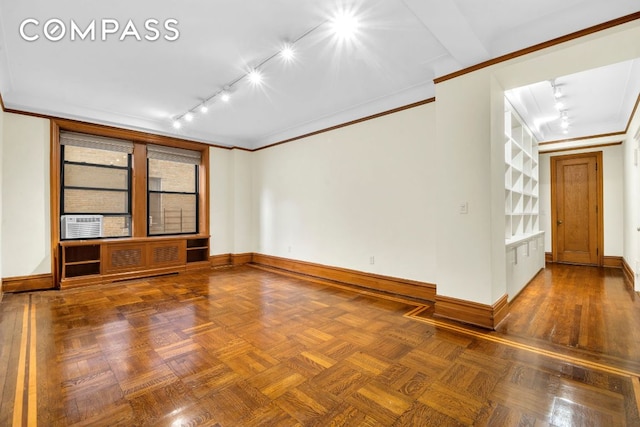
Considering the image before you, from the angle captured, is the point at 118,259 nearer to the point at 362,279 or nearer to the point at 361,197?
the point at 362,279

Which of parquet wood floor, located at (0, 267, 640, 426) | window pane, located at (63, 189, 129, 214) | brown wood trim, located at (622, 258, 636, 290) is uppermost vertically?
window pane, located at (63, 189, 129, 214)

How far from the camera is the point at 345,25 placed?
2.50 meters

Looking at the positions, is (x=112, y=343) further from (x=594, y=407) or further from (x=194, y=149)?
(x=194, y=149)

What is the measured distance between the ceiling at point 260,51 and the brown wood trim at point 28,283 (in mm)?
2333

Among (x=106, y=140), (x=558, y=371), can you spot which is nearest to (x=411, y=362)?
(x=558, y=371)

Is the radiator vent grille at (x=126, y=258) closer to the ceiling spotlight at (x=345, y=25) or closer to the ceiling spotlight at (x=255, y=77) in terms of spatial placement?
the ceiling spotlight at (x=255, y=77)

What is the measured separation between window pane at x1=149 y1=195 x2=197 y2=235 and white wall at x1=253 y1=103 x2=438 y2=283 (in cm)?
157

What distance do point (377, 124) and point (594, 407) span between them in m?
3.52

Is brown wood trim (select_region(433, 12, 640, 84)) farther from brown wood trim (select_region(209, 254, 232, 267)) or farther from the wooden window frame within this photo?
brown wood trim (select_region(209, 254, 232, 267))

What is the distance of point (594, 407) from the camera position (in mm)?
1684

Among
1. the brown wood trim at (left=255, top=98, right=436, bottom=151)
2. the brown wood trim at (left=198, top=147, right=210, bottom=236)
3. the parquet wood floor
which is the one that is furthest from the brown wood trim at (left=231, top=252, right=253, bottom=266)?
the parquet wood floor

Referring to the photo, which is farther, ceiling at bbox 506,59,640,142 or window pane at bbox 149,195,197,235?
window pane at bbox 149,195,197,235

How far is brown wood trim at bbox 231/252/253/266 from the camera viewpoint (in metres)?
6.37

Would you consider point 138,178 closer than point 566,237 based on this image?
Yes
